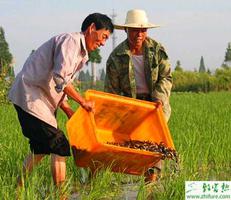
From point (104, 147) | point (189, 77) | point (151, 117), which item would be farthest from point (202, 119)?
point (189, 77)

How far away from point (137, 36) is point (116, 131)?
70 cm

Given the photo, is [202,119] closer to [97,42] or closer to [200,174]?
[200,174]

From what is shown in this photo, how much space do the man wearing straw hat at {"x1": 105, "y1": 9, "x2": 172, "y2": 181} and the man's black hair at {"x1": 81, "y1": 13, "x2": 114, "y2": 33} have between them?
0.62m

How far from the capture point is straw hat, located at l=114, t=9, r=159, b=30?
3.49 meters

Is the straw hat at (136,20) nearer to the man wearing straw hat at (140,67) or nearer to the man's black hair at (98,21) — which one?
the man wearing straw hat at (140,67)

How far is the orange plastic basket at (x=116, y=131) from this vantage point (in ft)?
9.93

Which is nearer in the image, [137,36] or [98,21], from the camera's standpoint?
[98,21]

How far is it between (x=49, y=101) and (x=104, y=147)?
0.41 meters

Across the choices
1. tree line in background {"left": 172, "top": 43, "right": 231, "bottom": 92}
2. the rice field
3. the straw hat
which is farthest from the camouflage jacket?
tree line in background {"left": 172, "top": 43, "right": 231, "bottom": 92}

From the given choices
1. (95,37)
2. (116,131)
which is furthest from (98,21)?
(116,131)

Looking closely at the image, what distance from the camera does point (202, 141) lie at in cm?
452

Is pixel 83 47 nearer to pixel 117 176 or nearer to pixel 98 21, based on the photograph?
pixel 98 21

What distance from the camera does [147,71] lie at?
12.1 ft

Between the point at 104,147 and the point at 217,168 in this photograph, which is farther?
the point at 217,168
